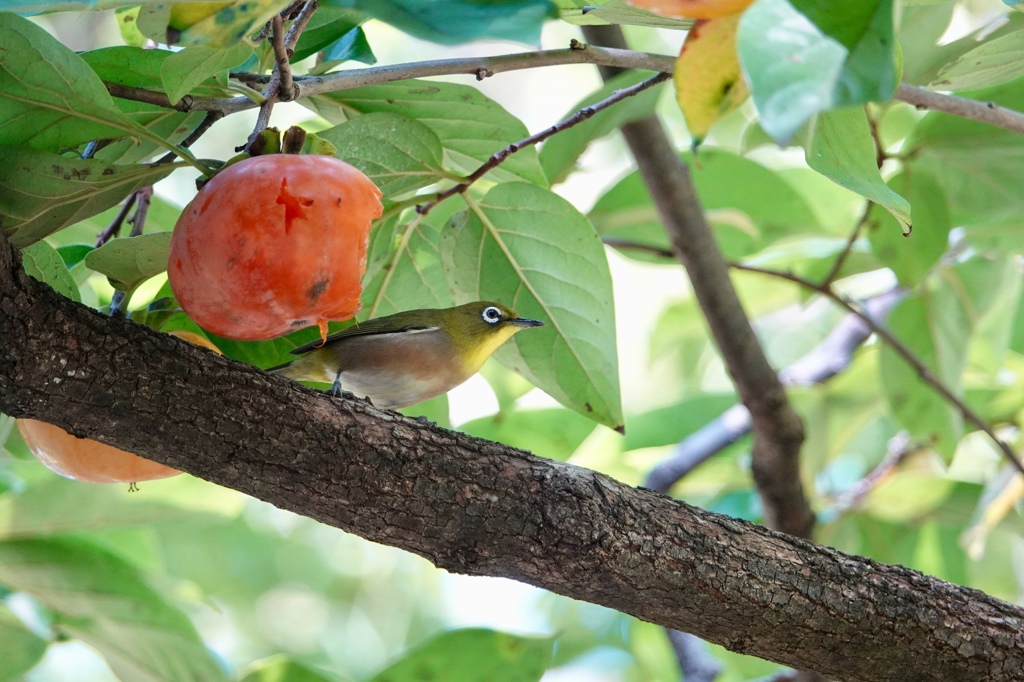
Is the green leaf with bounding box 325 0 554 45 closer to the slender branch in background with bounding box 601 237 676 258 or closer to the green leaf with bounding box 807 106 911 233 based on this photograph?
the green leaf with bounding box 807 106 911 233

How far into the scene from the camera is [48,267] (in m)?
1.83

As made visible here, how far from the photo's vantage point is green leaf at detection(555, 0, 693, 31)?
1592 mm

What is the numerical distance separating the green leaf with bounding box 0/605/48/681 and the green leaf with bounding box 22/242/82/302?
53.4 inches

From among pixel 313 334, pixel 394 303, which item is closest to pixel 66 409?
pixel 313 334

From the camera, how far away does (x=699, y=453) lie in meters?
4.81

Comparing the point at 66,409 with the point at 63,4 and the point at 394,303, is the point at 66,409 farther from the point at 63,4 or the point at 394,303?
the point at 394,303

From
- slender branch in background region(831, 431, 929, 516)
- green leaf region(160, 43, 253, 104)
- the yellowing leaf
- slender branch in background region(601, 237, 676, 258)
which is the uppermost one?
the yellowing leaf

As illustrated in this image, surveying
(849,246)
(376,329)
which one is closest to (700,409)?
(849,246)

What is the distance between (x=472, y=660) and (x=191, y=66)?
1.75 metres

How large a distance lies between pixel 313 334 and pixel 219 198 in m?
0.69

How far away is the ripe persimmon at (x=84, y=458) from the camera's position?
1.85 metres

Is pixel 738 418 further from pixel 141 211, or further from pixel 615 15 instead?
pixel 615 15

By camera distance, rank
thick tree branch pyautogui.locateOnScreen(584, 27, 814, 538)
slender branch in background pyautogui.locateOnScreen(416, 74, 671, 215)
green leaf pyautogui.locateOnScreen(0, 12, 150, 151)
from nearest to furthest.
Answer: green leaf pyautogui.locateOnScreen(0, 12, 150, 151) < slender branch in background pyautogui.locateOnScreen(416, 74, 671, 215) < thick tree branch pyautogui.locateOnScreen(584, 27, 814, 538)

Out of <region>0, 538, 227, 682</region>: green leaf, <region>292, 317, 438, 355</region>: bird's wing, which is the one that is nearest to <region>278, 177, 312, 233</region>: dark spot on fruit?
<region>292, 317, 438, 355</region>: bird's wing
